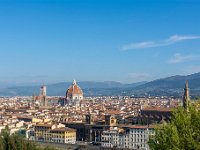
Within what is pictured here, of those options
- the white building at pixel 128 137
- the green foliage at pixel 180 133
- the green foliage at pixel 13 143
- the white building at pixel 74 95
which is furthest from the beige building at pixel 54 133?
the white building at pixel 74 95

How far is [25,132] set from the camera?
53.0 m

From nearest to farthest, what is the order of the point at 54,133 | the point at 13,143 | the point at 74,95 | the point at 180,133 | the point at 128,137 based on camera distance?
the point at 180,133 → the point at 13,143 → the point at 128,137 → the point at 54,133 → the point at 74,95

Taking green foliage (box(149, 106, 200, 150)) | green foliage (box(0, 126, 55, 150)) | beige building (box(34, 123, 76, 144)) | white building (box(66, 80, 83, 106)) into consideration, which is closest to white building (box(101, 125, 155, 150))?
beige building (box(34, 123, 76, 144))

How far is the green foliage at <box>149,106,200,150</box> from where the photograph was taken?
34.5ft

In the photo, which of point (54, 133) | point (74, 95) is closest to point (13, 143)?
point (54, 133)

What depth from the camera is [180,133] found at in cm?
1098

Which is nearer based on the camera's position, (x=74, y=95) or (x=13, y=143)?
(x=13, y=143)

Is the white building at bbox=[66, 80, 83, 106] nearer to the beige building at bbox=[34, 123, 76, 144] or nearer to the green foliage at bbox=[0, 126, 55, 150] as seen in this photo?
the beige building at bbox=[34, 123, 76, 144]

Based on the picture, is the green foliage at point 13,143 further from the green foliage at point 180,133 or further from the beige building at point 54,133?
the beige building at point 54,133

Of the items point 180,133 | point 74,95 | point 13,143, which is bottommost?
point 13,143

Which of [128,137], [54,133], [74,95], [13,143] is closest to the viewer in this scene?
[13,143]

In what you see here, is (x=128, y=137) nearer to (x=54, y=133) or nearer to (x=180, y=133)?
(x=54, y=133)

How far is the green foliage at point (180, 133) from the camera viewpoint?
1052 cm

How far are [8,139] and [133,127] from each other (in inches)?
888
